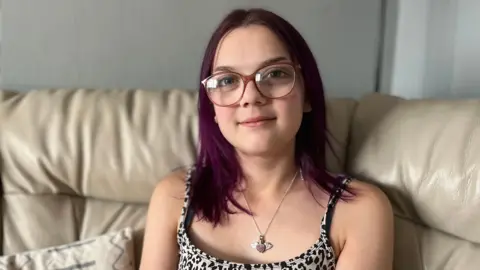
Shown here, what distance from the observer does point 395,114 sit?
1.45m

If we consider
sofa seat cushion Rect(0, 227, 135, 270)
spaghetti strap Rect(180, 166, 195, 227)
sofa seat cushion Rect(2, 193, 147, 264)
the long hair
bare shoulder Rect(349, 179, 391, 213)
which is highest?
the long hair

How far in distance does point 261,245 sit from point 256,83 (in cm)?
35

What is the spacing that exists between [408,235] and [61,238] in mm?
815

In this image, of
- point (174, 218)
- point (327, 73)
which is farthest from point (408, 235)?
point (327, 73)

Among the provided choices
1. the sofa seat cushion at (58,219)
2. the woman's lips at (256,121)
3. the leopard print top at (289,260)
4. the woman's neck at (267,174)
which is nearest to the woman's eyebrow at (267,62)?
the woman's lips at (256,121)

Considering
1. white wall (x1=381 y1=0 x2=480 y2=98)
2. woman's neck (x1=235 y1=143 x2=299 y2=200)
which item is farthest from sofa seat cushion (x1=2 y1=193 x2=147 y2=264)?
white wall (x1=381 y1=0 x2=480 y2=98)

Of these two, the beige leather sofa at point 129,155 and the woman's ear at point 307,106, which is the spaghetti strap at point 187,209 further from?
the woman's ear at point 307,106

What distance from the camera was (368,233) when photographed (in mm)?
1303

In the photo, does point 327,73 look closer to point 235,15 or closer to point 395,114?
point 395,114

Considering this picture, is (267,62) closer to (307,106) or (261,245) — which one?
(307,106)

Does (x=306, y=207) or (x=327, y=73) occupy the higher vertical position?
(x=327, y=73)

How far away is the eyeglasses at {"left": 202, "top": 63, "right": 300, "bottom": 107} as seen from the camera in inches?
50.7

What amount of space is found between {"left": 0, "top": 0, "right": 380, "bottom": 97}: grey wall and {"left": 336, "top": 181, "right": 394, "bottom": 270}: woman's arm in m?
0.71

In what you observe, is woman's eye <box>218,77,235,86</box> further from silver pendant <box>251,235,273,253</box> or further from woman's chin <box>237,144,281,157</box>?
silver pendant <box>251,235,273,253</box>
